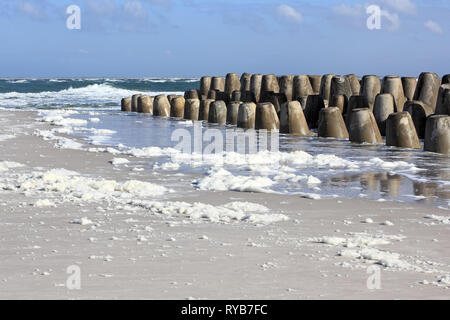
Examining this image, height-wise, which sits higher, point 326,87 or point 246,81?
point 246,81

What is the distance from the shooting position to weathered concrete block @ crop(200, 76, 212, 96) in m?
24.8

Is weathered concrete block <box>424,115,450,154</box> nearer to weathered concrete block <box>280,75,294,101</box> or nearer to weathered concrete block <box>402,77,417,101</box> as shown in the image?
weathered concrete block <box>402,77,417,101</box>

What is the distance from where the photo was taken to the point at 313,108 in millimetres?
16531

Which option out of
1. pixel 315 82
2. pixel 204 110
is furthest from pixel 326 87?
pixel 204 110

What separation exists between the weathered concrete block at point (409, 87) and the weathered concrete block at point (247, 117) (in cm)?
386

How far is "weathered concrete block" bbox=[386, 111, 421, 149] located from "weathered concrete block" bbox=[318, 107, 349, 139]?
173cm

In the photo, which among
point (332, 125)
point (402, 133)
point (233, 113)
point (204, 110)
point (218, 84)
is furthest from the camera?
point (218, 84)

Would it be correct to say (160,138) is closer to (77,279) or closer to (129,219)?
(129,219)

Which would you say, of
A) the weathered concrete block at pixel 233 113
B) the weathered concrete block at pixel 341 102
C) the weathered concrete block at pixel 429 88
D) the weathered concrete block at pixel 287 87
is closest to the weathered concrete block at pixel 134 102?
the weathered concrete block at pixel 287 87

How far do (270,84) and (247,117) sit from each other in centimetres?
440

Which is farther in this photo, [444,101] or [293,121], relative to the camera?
[293,121]

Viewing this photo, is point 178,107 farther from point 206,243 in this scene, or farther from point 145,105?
point 206,243

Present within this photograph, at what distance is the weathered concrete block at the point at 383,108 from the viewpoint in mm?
14273

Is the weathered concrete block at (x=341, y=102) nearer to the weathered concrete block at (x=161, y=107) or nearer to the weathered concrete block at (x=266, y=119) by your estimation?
the weathered concrete block at (x=266, y=119)
